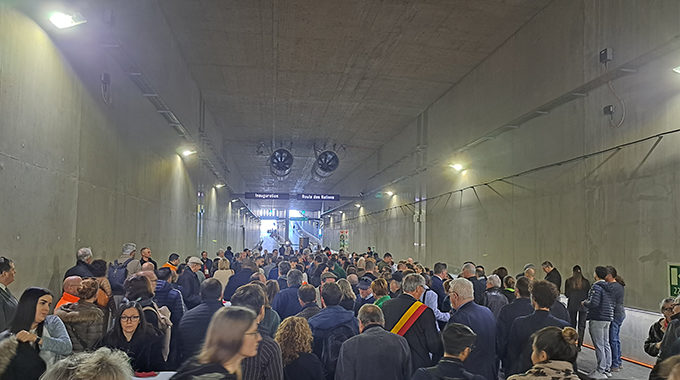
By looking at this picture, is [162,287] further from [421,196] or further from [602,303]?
[421,196]

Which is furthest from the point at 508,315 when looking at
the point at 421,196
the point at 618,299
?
the point at 421,196

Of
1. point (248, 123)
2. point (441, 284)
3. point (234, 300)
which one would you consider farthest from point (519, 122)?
point (248, 123)

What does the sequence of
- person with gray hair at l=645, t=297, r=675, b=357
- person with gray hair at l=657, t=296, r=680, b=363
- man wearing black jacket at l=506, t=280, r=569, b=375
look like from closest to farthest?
person with gray hair at l=657, t=296, r=680, b=363
man wearing black jacket at l=506, t=280, r=569, b=375
person with gray hair at l=645, t=297, r=675, b=357

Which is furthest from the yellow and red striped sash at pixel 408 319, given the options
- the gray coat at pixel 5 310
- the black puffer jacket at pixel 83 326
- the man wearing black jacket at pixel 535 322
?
the gray coat at pixel 5 310

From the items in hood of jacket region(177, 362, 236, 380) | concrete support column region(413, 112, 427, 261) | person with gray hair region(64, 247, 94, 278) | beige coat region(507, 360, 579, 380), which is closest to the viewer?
hood of jacket region(177, 362, 236, 380)

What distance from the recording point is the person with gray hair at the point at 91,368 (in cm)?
183

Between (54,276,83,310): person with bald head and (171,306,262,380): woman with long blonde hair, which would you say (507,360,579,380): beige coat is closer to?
(171,306,262,380): woman with long blonde hair

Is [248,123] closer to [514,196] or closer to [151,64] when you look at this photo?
[151,64]

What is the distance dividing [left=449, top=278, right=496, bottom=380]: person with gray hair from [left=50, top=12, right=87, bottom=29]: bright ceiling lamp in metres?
5.14

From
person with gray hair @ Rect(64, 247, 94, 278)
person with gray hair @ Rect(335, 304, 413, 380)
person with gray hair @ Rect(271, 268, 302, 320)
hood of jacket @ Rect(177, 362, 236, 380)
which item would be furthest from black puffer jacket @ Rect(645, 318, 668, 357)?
person with gray hair @ Rect(64, 247, 94, 278)

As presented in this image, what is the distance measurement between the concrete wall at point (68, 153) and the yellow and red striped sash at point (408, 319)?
3.87 meters

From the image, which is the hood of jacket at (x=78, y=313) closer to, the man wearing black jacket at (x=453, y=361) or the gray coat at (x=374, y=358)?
the gray coat at (x=374, y=358)

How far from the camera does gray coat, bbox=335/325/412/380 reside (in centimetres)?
364

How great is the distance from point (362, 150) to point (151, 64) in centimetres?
1796
